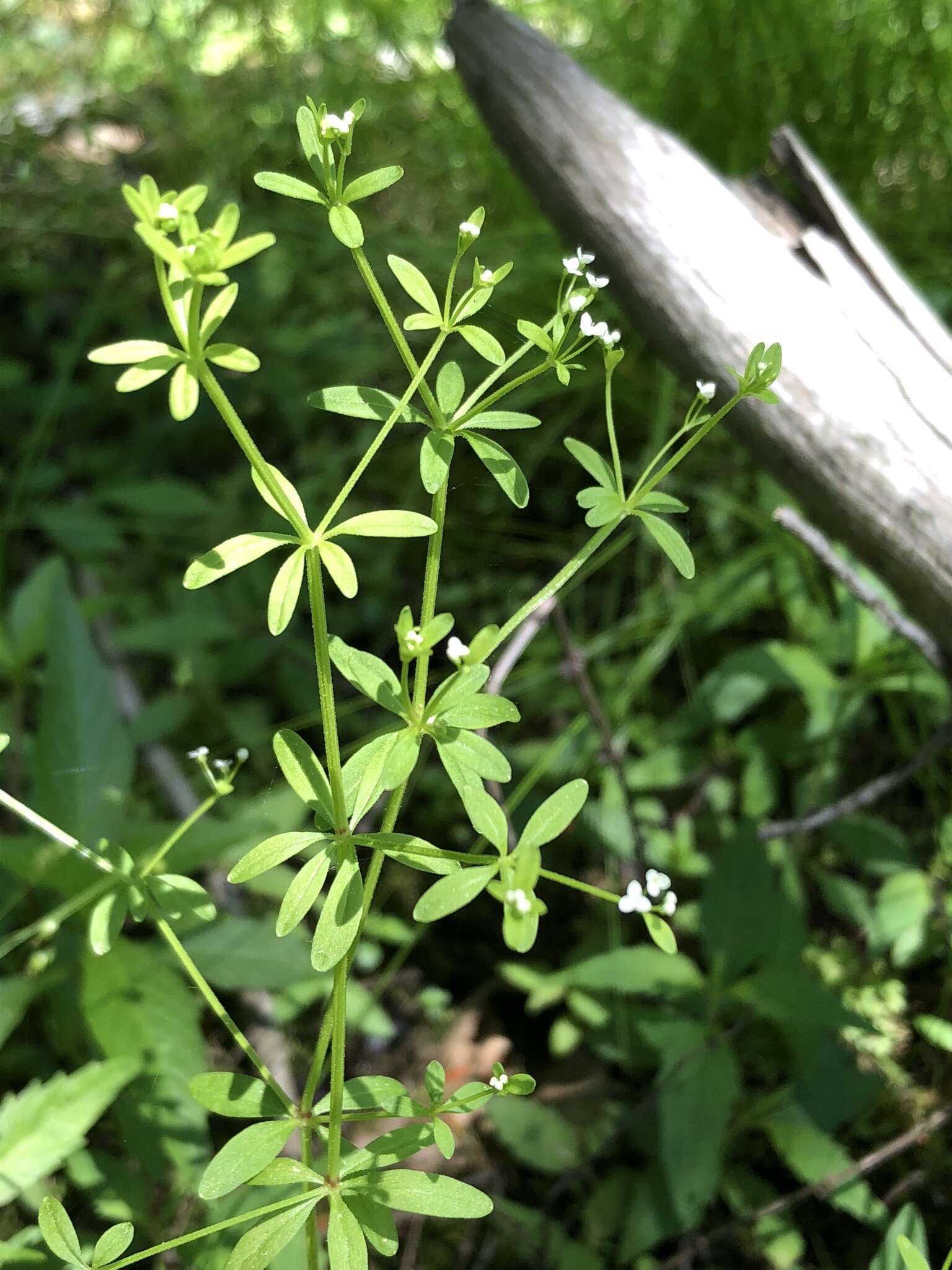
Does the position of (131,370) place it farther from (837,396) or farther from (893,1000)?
(893,1000)

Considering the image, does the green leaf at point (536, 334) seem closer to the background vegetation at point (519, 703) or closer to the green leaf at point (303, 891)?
the green leaf at point (303, 891)

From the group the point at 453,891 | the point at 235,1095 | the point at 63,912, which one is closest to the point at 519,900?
the point at 453,891


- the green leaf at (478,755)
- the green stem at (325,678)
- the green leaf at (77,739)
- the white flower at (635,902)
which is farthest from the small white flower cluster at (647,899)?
the green leaf at (77,739)

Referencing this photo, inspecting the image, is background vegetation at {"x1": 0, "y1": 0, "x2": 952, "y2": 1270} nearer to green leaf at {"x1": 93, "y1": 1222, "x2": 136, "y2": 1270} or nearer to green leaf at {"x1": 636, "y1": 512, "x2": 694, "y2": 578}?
green leaf at {"x1": 93, "y1": 1222, "x2": 136, "y2": 1270}

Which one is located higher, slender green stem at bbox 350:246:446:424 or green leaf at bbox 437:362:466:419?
slender green stem at bbox 350:246:446:424

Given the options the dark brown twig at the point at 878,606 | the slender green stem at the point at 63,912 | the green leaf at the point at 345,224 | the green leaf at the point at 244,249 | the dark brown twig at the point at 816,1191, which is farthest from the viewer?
the dark brown twig at the point at 878,606

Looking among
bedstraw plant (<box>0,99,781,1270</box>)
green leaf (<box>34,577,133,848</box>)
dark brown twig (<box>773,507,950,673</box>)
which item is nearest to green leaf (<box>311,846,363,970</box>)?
bedstraw plant (<box>0,99,781,1270</box>)

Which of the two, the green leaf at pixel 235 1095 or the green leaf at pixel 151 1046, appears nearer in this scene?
the green leaf at pixel 235 1095

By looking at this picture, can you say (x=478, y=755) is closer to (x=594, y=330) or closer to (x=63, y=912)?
(x=594, y=330)
